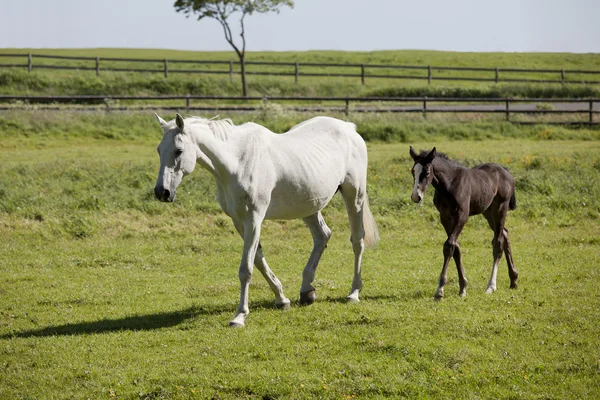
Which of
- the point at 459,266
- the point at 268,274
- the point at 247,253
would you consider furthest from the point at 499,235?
the point at 247,253

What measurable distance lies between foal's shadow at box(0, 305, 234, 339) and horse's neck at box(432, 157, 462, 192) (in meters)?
3.21

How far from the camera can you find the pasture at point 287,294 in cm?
718

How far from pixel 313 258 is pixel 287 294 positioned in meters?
0.92

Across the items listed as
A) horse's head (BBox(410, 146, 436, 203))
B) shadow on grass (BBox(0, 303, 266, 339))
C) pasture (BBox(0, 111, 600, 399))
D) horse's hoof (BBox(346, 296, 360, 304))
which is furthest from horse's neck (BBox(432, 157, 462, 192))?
shadow on grass (BBox(0, 303, 266, 339))

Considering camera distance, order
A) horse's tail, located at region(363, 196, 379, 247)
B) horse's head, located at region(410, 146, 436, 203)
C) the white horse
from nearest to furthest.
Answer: the white horse → horse's head, located at region(410, 146, 436, 203) → horse's tail, located at region(363, 196, 379, 247)

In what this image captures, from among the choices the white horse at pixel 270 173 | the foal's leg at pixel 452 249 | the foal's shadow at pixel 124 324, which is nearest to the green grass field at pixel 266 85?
the white horse at pixel 270 173

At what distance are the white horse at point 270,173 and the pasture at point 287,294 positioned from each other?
74 centimetres

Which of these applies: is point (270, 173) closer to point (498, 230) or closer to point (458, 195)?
point (458, 195)

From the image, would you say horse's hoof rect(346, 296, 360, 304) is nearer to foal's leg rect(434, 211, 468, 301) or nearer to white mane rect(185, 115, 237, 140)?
foal's leg rect(434, 211, 468, 301)

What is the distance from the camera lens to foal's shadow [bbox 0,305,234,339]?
29.5 feet

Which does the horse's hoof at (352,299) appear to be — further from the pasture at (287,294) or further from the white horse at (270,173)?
the pasture at (287,294)

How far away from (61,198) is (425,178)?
10015 mm

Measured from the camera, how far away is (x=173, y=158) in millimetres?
8375

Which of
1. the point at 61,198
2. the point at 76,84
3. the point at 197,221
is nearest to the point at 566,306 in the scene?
the point at 197,221
